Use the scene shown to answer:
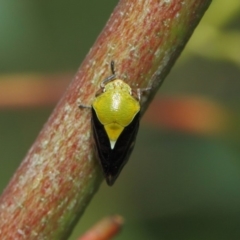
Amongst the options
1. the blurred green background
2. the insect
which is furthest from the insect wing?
the blurred green background

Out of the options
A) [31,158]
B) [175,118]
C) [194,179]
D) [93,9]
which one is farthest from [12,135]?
[31,158]

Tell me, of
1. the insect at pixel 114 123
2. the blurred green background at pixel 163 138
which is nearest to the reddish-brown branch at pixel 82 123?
the insect at pixel 114 123

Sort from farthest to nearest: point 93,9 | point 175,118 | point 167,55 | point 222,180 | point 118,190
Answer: point 93,9
point 118,190
point 222,180
point 175,118
point 167,55

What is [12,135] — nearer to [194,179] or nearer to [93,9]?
[93,9]

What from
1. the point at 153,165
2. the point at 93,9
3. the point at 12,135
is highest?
the point at 93,9

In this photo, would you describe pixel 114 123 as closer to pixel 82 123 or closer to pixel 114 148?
pixel 114 148

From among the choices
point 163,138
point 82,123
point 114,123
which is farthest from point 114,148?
point 163,138
